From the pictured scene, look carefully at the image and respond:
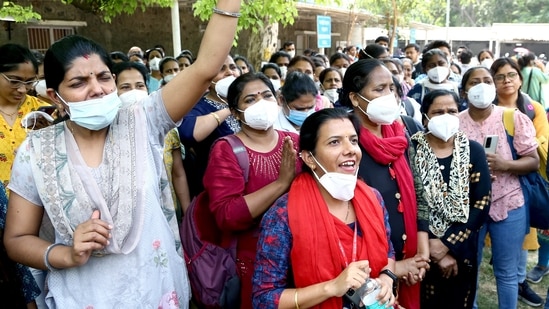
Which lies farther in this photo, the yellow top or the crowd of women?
the yellow top

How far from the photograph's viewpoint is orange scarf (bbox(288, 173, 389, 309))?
1.83 meters

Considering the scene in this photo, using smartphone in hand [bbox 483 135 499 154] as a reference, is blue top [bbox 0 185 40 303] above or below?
below

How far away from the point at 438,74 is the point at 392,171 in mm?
2658

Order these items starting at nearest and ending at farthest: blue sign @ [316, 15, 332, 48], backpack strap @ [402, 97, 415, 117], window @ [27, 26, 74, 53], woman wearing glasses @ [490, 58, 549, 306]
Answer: woman wearing glasses @ [490, 58, 549, 306]
backpack strap @ [402, 97, 415, 117]
blue sign @ [316, 15, 332, 48]
window @ [27, 26, 74, 53]

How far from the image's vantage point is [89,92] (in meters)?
1.57

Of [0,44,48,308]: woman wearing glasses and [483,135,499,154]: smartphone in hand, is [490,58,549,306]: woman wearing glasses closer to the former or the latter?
[483,135,499,154]: smartphone in hand

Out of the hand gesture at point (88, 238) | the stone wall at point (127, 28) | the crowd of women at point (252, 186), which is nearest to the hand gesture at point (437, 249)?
the crowd of women at point (252, 186)

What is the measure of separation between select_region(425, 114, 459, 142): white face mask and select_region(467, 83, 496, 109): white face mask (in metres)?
0.54

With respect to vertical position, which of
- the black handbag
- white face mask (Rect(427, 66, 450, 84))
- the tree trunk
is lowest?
the black handbag

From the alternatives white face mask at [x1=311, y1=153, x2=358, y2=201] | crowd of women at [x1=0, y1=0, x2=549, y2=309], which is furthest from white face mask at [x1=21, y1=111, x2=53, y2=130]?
white face mask at [x1=311, y1=153, x2=358, y2=201]

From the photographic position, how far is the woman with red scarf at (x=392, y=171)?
238cm

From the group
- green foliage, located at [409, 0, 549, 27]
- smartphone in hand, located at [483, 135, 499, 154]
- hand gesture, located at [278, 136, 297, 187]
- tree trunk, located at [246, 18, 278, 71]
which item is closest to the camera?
hand gesture, located at [278, 136, 297, 187]

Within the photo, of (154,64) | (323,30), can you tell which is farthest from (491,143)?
(323,30)

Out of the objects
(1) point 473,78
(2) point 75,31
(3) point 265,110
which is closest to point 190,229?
(3) point 265,110
